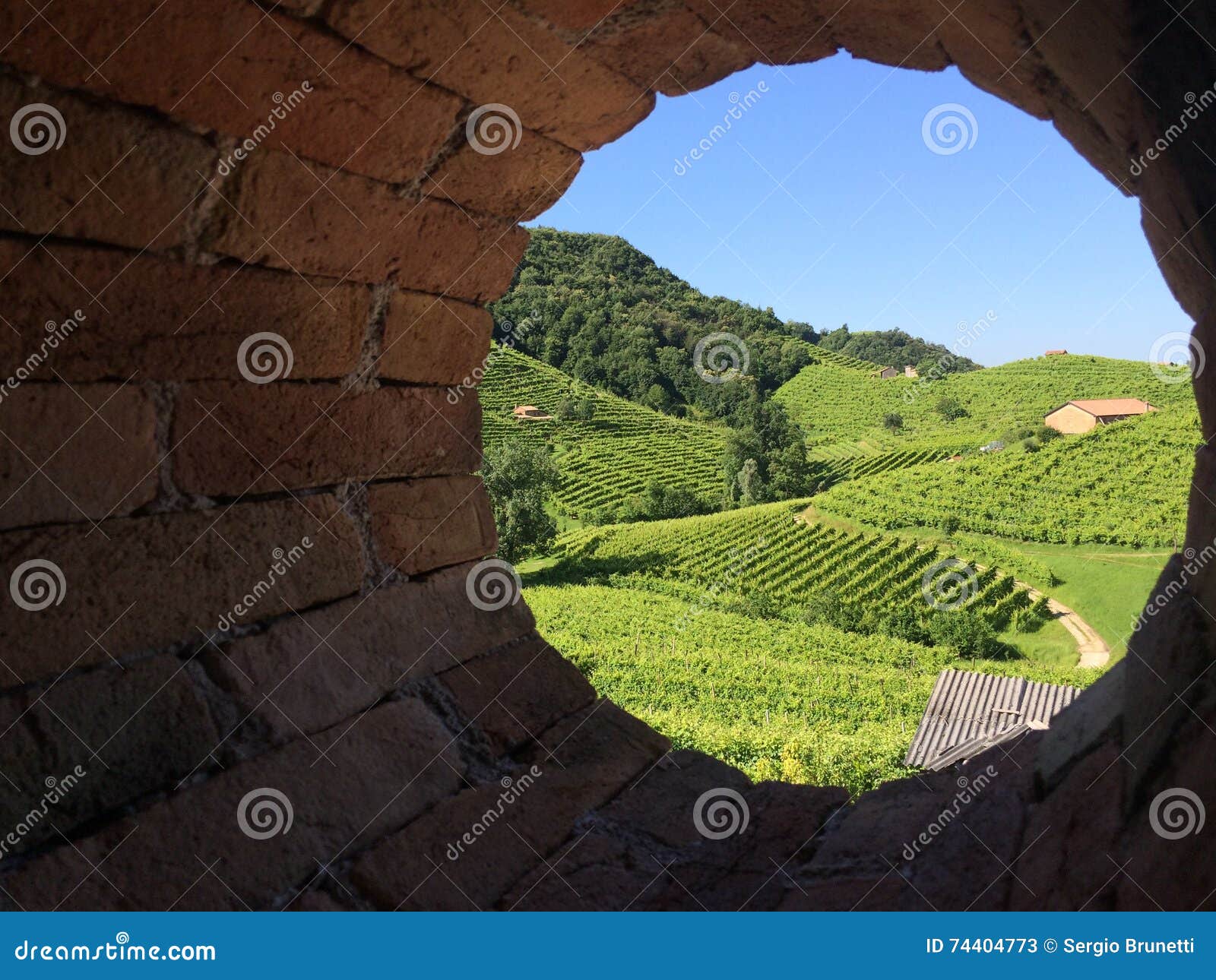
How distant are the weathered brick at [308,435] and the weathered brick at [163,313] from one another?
7 cm

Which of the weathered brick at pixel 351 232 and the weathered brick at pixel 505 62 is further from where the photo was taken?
the weathered brick at pixel 351 232

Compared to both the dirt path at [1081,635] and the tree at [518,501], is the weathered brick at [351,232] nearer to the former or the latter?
the dirt path at [1081,635]

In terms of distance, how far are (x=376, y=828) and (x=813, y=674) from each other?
75.6 feet

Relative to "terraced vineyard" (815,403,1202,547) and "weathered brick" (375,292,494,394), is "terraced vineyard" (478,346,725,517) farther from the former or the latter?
"weathered brick" (375,292,494,394)

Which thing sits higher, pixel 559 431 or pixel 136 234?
pixel 559 431

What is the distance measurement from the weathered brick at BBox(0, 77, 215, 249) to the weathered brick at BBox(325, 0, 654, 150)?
0.41 m

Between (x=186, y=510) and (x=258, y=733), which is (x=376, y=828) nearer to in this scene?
(x=258, y=733)

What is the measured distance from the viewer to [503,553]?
1480 inches

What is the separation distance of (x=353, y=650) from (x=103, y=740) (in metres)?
0.61

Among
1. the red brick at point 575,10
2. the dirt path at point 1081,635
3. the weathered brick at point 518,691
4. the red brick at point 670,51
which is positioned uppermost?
the dirt path at point 1081,635

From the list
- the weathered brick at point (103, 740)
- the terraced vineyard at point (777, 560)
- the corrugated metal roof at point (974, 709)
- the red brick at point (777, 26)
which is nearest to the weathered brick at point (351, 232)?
the red brick at point (777, 26)

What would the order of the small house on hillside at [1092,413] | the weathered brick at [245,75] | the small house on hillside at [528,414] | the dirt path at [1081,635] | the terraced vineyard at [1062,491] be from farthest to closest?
the small house on hillside at [528,414] < the small house on hillside at [1092,413] < the terraced vineyard at [1062,491] < the dirt path at [1081,635] < the weathered brick at [245,75]

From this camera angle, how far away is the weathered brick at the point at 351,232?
185cm

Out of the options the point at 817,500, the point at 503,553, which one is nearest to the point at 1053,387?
the point at 817,500
